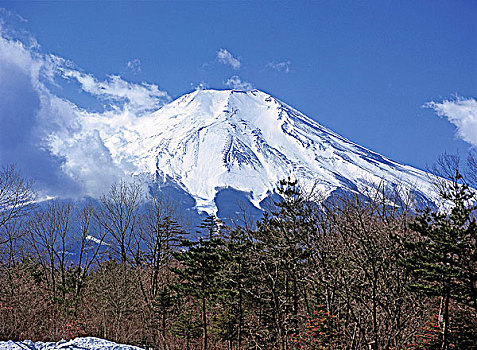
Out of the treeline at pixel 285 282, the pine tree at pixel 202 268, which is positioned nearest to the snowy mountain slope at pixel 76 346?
the treeline at pixel 285 282

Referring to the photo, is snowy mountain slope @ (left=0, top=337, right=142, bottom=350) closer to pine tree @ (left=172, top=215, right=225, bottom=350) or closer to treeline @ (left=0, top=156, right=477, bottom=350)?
treeline @ (left=0, top=156, right=477, bottom=350)

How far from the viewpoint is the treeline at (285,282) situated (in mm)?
10927


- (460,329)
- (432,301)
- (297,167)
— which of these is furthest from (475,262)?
(297,167)

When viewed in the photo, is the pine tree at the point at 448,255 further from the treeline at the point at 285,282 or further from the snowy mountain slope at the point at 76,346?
the snowy mountain slope at the point at 76,346

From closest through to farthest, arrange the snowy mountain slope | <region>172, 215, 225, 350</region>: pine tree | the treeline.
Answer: the snowy mountain slope < the treeline < <region>172, 215, 225, 350</region>: pine tree

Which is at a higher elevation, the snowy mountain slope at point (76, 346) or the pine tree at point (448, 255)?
the pine tree at point (448, 255)

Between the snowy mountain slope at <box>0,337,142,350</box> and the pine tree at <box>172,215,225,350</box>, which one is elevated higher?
the pine tree at <box>172,215,225,350</box>

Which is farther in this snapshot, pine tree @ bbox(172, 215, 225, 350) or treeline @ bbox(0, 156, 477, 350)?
pine tree @ bbox(172, 215, 225, 350)

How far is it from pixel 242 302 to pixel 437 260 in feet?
33.5

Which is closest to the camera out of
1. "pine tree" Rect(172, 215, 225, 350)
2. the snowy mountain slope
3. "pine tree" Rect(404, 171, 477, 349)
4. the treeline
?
the snowy mountain slope

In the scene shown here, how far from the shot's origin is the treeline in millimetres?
10927

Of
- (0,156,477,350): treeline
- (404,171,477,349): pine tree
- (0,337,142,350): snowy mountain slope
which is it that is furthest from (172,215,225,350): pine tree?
(404,171,477,349): pine tree

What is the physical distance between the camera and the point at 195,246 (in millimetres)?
20203

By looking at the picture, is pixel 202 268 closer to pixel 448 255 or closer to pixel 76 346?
pixel 76 346
